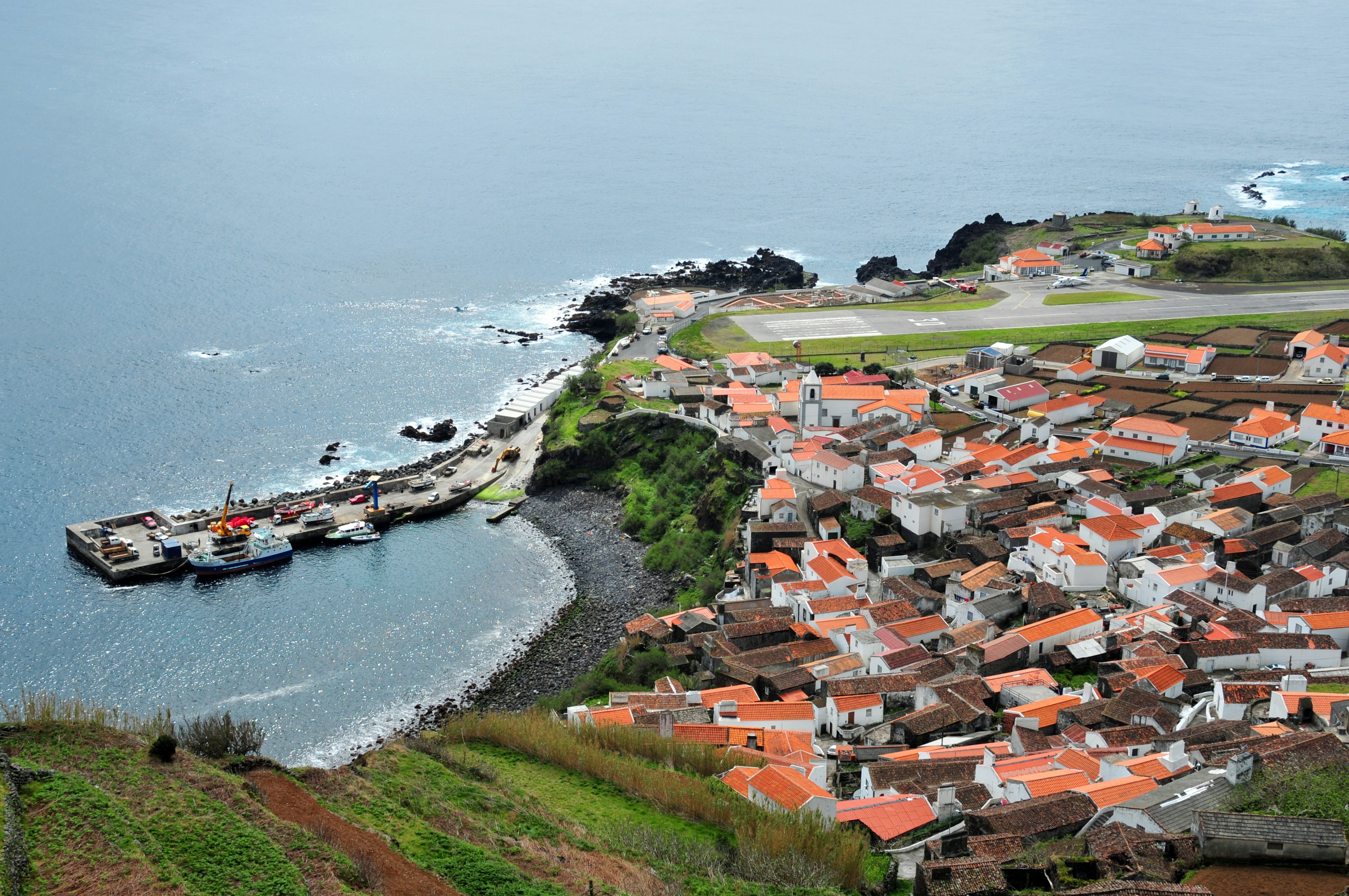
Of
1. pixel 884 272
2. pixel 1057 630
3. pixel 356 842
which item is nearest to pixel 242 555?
pixel 356 842

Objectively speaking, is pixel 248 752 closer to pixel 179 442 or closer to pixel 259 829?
pixel 259 829

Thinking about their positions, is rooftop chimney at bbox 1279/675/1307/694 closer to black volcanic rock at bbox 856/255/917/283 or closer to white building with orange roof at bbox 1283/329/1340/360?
white building with orange roof at bbox 1283/329/1340/360

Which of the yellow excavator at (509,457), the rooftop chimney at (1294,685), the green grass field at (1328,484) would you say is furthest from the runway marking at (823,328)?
the rooftop chimney at (1294,685)

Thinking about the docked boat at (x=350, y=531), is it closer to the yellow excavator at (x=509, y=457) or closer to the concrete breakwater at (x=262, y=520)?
the concrete breakwater at (x=262, y=520)

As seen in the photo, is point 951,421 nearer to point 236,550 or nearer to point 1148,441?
point 1148,441

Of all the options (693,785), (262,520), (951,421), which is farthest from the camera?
(951,421)

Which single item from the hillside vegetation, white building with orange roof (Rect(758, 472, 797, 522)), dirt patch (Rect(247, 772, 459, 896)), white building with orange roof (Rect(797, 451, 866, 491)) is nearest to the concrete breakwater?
white building with orange roof (Rect(758, 472, 797, 522))
